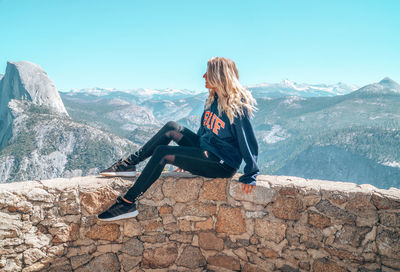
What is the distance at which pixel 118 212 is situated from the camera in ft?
9.56

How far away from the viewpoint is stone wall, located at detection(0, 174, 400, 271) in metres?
2.69

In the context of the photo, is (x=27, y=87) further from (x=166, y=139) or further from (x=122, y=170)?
(x=166, y=139)

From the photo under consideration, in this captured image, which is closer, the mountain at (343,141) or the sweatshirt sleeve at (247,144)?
the sweatshirt sleeve at (247,144)

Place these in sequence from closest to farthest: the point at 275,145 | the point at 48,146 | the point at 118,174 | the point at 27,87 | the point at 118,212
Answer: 1. the point at 118,212
2. the point at 118,174
3. the point at 48,146
4. the point at 27,87
5. the point at 275,145

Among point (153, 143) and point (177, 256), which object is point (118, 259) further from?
point (153, 143)

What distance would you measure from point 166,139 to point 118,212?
38.9 inches

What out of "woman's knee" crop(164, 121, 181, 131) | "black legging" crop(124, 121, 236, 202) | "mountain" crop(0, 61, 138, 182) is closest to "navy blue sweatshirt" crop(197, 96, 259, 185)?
"black legging" crop(124, 121, 236, 202)

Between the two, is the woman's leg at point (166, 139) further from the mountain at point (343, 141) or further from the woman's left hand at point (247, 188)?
the mountain at point (343, 141)

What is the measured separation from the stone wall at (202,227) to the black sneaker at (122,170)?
96 mm

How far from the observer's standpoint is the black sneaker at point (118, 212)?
9.52ft

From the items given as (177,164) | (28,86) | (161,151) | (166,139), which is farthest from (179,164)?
(28,86)

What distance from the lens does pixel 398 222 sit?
261 cm

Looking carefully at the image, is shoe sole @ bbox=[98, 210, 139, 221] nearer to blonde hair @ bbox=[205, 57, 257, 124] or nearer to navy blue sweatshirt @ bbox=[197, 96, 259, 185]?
navy blue sweatshirt @ bbox=[197, 96, 259, 185]

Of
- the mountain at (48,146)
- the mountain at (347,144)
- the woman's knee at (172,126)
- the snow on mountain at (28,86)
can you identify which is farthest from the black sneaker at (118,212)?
the snow on mountain at (28,86)
